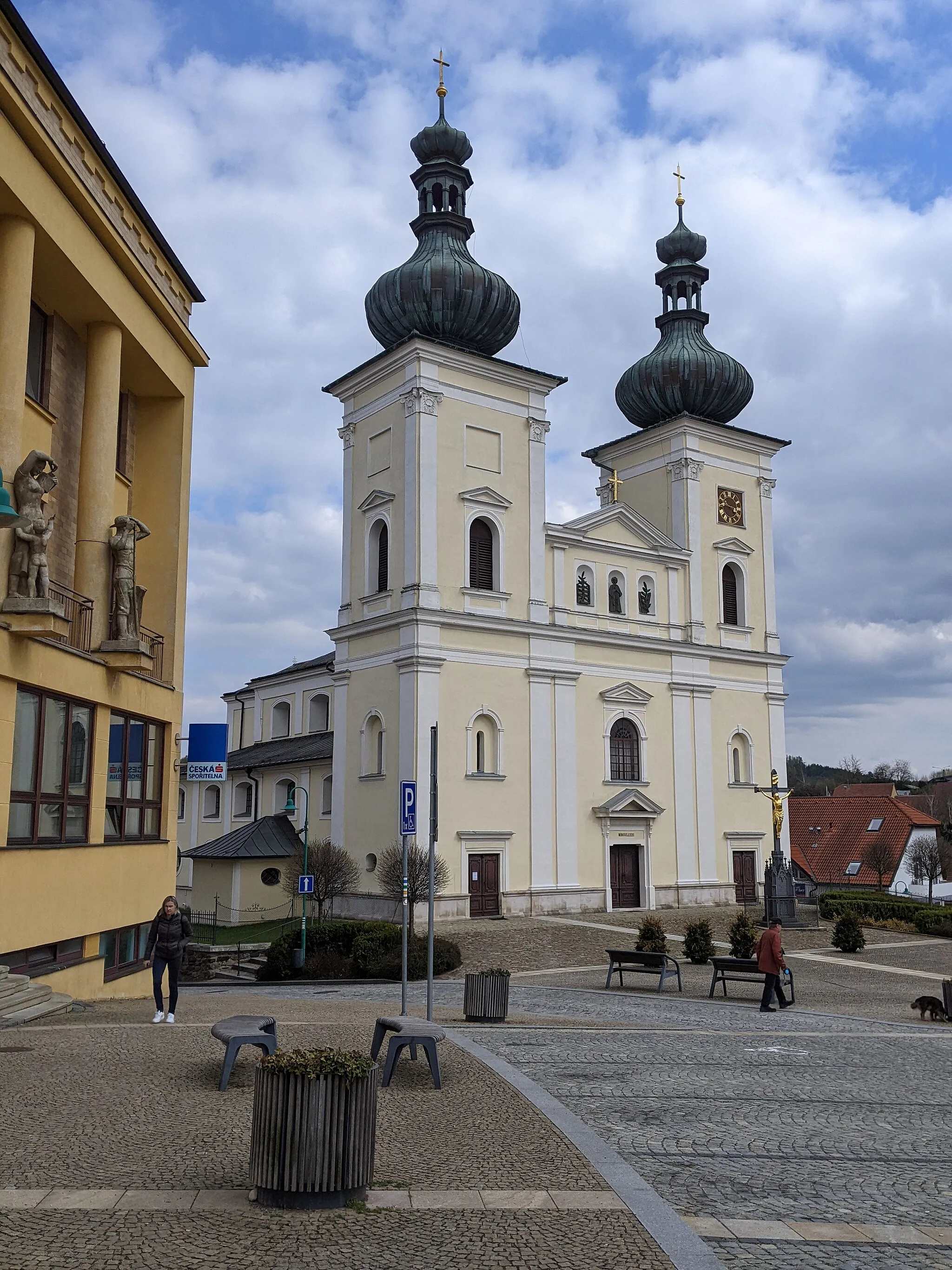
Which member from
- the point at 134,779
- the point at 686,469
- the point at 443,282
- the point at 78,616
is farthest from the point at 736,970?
the point at 686,469

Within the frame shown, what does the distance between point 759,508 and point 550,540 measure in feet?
35.8

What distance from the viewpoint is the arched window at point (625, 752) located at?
39281 mm

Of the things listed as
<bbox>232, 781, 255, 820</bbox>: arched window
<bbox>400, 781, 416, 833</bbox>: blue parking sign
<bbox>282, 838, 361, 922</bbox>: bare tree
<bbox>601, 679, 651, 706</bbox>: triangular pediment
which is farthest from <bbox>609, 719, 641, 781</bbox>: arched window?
<bbox>400, 781, 416, 833</bbox>: blue parking sign

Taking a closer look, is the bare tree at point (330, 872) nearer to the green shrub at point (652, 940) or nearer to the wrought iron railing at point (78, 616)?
Answer: the green shrub at point (652, 940)

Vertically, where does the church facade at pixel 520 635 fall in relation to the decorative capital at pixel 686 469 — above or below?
below

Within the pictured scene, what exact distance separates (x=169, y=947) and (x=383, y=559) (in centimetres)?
2550

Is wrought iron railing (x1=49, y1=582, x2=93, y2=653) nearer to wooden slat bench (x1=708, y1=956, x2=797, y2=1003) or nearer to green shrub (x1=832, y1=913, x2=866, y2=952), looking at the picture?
wooden slat bench (x1=708, y1=956, x2=797, y2=1003)

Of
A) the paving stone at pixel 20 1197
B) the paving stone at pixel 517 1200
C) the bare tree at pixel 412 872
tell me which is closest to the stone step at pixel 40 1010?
the paving stone at pixel 20 1197

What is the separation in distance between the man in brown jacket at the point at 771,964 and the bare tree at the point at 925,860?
41617 millimetres

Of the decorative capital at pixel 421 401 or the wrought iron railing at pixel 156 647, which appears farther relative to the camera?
the decorative capital at pixel 421 401

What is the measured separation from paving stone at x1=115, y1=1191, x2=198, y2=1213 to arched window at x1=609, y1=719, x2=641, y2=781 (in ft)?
110

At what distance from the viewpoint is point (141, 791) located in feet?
59.9

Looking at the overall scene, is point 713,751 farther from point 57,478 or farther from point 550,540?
point 57,478

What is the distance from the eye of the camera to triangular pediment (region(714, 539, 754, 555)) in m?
43.5
